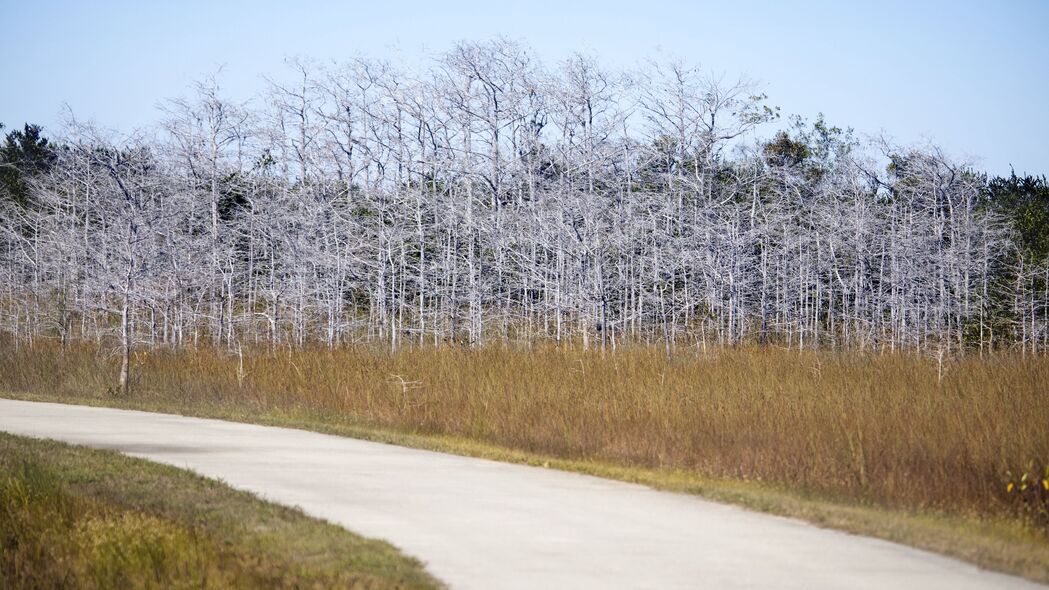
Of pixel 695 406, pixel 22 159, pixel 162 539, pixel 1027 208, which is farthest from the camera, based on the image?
pixel 22 159

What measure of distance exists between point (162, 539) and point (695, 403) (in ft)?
28.4

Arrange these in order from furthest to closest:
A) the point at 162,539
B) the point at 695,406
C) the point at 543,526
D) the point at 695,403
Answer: the point at 695,403 → the point at 695,406 → the point at 543,526 → the point at 162,539

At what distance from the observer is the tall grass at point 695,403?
1240cm

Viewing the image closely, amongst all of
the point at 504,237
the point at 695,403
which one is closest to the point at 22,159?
the point at 504,237

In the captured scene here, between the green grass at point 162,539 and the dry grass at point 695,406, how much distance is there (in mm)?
4035

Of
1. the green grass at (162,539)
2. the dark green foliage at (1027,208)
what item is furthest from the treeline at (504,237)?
the green grass at (162,539)

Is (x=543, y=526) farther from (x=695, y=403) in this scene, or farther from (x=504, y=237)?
(x=504, y=237)

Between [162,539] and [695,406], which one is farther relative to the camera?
[695,406]

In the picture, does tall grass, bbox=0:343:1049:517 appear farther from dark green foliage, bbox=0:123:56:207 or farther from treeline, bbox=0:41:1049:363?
dark green foliage, bbox=0:123:56:207

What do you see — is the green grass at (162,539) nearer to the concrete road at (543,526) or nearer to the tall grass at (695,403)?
the concrete road at (543,526)

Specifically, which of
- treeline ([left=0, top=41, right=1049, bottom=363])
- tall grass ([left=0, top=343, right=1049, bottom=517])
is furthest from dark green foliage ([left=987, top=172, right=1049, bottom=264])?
tall grass ([left=0, top=343, right=1049, bottom=517])

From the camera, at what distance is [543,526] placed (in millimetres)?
9773

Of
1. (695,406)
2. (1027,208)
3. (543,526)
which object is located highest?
(1027,208)

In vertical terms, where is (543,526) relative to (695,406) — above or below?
below
